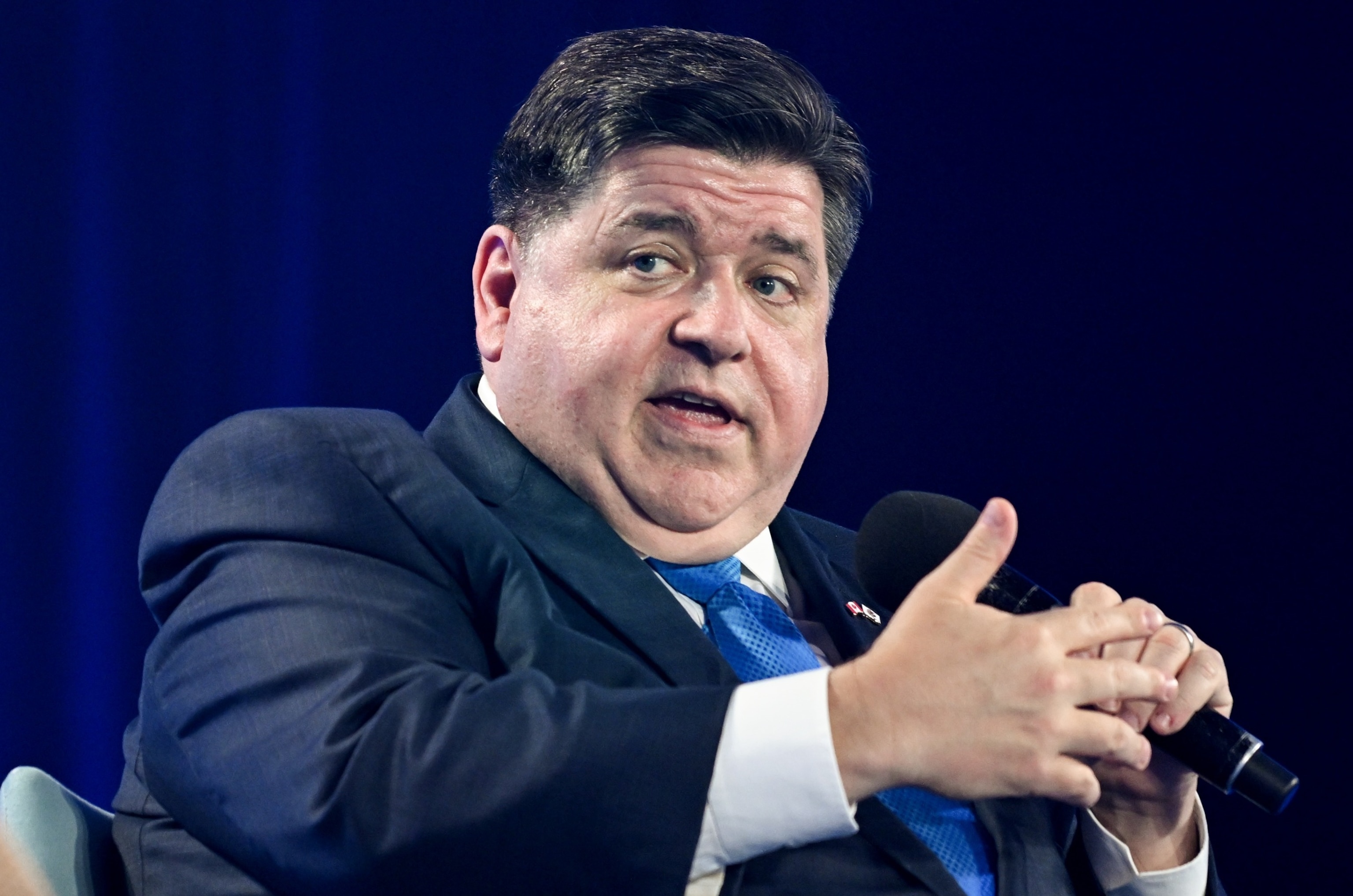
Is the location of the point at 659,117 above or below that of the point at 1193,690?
above

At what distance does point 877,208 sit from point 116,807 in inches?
88.1

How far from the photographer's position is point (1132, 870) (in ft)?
5.87

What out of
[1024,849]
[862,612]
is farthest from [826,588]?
[1024,849]

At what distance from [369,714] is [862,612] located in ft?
3.10

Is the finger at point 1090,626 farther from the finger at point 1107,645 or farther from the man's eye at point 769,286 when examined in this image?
the man's eye at point 769,286

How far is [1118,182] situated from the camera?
9.76 feet

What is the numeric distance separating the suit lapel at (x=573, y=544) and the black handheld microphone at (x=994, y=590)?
31 centimetres

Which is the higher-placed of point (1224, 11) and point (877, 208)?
point (1224, 11)

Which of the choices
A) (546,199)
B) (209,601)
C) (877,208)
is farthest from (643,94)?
(877,208)

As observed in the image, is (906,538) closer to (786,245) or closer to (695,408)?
(695,408)

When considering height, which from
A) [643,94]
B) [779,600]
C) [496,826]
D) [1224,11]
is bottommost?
[779,600]

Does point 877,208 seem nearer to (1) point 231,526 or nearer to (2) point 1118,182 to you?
(2) point 1118,182

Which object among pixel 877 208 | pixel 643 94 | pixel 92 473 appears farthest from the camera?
pixel 877 208

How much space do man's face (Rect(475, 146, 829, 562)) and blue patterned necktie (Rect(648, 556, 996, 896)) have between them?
5 centimetres
